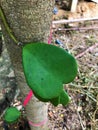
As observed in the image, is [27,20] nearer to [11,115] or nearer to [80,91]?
[11,115]

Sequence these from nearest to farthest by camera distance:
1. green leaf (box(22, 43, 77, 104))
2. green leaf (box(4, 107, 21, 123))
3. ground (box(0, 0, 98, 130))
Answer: green leaf (box(22, 43, 77, 104)) → green leaf (box(4, 107, 21, 123)) → ground (box(0, 0, 98, 130))

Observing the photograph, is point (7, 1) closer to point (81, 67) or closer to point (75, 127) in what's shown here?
point (75, 127)

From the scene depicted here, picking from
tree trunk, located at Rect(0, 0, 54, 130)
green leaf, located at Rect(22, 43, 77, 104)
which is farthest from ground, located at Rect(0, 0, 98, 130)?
green leaf, located at Rect(22, 43, 77, 104)

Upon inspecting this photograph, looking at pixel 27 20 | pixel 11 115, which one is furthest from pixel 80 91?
pixel 27 20

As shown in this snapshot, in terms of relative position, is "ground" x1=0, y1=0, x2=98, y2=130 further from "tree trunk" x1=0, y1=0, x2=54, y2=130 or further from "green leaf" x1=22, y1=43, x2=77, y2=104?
"green leaf" x1=22, y1=43, x2=77, y2=104

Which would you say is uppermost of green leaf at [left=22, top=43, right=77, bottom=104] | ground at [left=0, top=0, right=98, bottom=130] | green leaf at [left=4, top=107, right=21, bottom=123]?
green leaf at [left=22, top=43, right=77, bottom=104]

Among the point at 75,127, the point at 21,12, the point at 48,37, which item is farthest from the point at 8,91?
the point at 21,12

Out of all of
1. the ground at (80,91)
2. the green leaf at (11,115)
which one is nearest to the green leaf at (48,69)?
the green leaf at (11,115)
